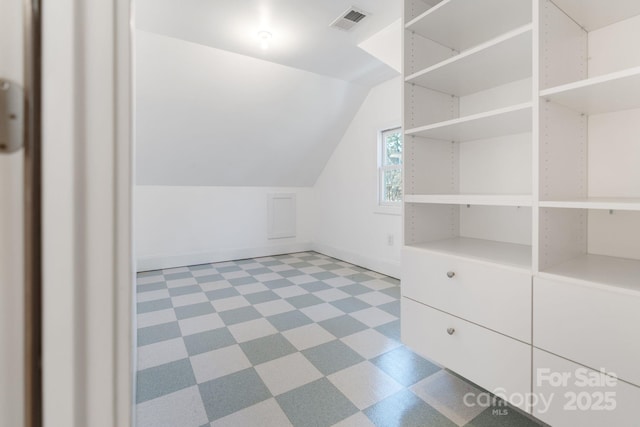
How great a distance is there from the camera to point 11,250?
306 mm

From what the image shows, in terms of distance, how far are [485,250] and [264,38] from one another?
2.29m

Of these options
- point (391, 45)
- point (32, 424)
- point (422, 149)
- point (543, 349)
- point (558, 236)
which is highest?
point (391, 45)

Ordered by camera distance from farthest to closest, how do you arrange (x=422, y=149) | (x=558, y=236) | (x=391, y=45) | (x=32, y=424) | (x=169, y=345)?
(x=391, y=45) → (x=169, y=345) → (x=422, y=149) → (x=558, y=236) → (x=32, y=424)

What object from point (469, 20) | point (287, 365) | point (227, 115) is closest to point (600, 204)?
point (469, 20)

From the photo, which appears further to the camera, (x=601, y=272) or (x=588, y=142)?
(x=588, y=142)

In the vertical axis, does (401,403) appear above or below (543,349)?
below

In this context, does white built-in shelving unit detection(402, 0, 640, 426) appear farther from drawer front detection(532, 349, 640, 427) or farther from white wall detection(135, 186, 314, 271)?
white wall detection(135, 186, 314, 271)

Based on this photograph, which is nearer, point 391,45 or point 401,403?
point 401,403

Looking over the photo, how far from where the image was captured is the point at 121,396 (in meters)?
0.38

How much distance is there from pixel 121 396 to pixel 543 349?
1245 millimetres

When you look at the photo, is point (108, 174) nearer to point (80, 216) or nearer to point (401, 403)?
point (80, 216)

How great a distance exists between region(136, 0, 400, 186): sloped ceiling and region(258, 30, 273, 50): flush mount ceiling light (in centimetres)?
6

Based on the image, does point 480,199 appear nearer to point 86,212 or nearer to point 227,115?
point 86,212

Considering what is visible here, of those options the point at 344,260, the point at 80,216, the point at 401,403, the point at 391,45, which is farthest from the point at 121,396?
the point at 344,260
